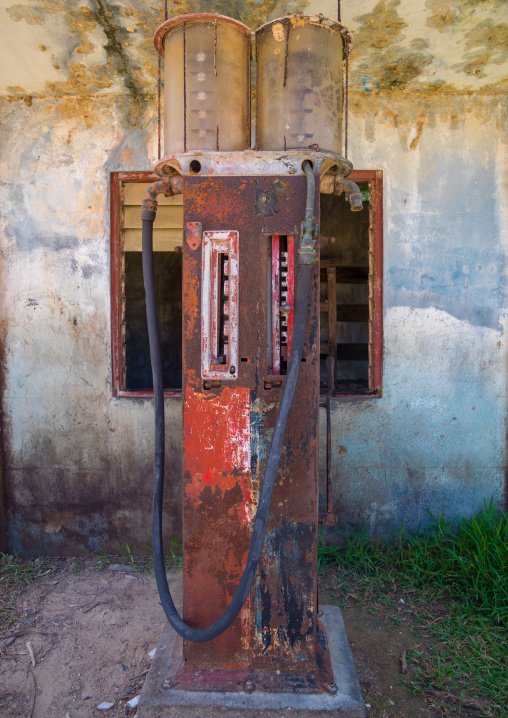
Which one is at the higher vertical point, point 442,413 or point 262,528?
point 442,413

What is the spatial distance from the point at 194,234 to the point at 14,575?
2618 mm

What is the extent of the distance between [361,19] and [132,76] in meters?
1.41

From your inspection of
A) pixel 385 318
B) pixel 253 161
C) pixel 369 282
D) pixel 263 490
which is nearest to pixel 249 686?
pixel 263 490

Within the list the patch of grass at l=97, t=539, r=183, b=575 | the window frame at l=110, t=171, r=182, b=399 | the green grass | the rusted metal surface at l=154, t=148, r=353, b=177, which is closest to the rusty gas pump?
the rusted metal surface at l=154, t=148, r=353, b=177

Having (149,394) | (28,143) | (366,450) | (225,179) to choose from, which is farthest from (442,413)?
(28,143)

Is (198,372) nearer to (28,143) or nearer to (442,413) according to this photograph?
(442,413)

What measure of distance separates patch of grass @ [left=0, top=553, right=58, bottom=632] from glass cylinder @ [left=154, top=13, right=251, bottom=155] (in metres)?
2.67

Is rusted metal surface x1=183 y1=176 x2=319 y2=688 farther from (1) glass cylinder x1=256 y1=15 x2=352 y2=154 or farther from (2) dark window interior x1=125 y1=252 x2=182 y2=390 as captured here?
(2) dark window interior x1=125 y1=252 x2=182 y2=390

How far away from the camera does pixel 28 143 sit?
125 inches

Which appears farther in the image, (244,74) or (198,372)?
(244,74)

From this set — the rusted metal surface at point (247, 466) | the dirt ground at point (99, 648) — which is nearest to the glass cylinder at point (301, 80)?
the rusted metal surface at point (247, 466)

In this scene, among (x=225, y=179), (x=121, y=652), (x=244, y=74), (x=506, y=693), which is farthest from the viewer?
(x=121, y=652)

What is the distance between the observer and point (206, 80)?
1776 mm

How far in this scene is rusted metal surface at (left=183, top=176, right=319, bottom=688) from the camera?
175 cm
